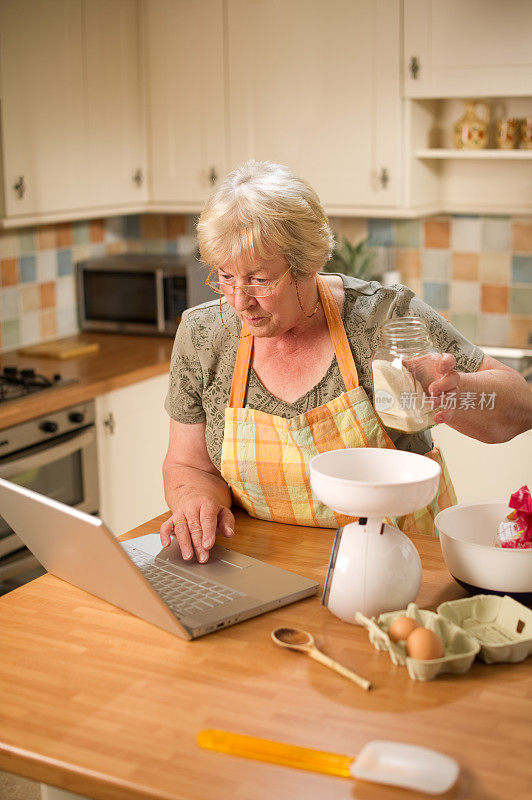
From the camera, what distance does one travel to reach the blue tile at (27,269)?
3670mm

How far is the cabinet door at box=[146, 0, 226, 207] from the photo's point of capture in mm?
3650

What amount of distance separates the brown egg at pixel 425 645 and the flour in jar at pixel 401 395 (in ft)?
1.11

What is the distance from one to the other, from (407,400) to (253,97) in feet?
8.04

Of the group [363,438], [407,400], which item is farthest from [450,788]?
[363,438]

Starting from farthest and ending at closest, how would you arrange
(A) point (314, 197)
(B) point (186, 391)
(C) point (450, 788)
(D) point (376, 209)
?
→ (D) point (376, 209) → (B) point (186, 391) → (A) point (314, 197) → (C) point (450, 788)

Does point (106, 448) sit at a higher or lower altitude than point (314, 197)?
lower

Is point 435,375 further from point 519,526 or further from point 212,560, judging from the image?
point 212,560

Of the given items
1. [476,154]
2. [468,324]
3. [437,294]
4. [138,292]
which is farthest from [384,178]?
[138,292]

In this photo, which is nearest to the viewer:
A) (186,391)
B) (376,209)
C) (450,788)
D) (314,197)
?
(450,788)

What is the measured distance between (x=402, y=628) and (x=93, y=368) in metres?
2.26

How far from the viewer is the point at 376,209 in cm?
348

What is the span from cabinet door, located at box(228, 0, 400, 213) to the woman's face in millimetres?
1764

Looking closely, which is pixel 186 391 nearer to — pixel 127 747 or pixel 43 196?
pixel 127 747

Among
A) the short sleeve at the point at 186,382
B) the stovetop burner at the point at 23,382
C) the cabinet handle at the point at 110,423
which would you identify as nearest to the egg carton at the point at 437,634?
the short sleeve at the point at 186,382
